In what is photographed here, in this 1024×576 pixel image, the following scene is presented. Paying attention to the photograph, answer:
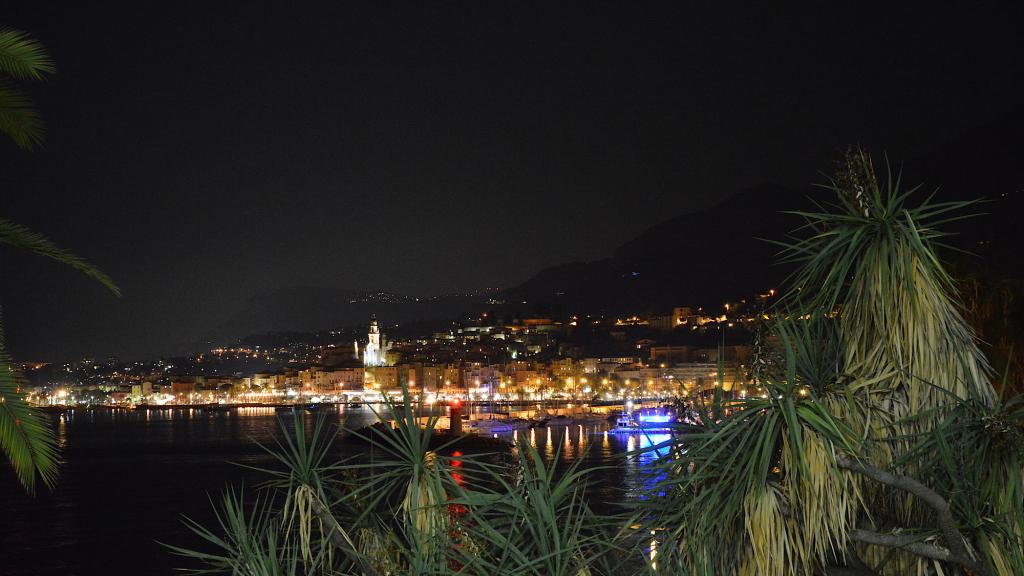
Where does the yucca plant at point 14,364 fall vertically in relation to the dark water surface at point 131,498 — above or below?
above

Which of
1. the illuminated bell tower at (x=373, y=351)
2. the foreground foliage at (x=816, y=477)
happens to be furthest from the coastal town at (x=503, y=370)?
the foreground foliage at (x=816, y=477)

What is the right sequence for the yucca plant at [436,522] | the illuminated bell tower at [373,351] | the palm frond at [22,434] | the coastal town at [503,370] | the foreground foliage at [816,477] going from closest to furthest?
the palm frond at [22,434], the yucca plant at [436,522], the foreground foliage at [816,477], the coastal town at [503,370], the illuminated bell tower at [373,351]

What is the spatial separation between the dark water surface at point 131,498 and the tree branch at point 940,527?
1.64 metres

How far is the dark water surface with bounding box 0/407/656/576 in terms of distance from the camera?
25359 millimetres

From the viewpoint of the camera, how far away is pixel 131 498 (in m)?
38.1

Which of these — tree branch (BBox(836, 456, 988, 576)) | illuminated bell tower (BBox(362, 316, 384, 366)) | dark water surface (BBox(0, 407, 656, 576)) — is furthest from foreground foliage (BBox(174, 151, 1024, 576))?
illuminated bell tower (BBox(362, 316, 384, 366))

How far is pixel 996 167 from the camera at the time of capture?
383 ft

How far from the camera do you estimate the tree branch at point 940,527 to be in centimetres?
471

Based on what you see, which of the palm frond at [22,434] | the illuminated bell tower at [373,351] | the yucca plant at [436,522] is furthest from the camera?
the illuminated bell tower at [373,351]

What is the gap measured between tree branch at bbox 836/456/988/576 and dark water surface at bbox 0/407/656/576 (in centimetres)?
164

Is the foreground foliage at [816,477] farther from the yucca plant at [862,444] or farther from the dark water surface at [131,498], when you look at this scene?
the dark water surface at [131,498]

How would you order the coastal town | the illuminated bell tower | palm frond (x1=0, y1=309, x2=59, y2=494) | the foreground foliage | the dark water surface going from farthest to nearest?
the illuminated bell tower < the coastal town < the dark water surface < the foreground foliage < palm frond (x1=0, y1=309, x2=59, y2=494)

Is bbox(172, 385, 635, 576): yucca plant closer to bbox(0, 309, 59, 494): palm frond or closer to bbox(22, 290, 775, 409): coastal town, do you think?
bbox(0, 309, 59, 494): palm frond

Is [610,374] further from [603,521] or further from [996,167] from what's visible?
[603,521]
